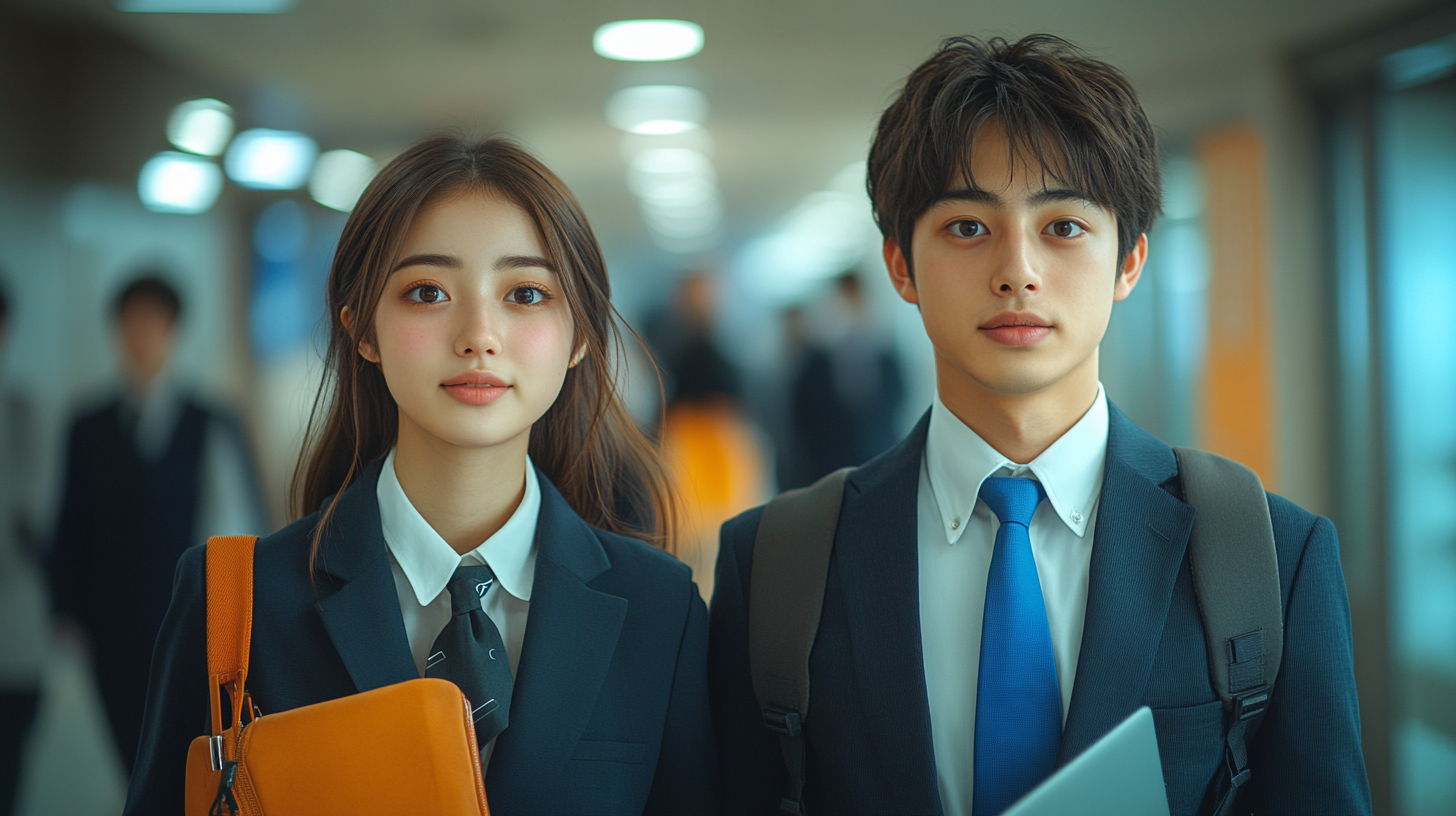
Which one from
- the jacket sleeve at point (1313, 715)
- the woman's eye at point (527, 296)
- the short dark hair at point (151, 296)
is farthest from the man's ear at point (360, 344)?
the short dark hair at point (151, 296)

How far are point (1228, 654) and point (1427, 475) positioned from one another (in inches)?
162

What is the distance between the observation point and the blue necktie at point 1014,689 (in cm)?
130

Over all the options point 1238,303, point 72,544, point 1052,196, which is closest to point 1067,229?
point 1052,196

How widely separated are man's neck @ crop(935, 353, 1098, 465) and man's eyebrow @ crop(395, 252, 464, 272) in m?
0.74

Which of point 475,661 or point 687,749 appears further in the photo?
point 687,749

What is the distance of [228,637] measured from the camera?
51.1 inches

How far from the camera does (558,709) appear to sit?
1.36m

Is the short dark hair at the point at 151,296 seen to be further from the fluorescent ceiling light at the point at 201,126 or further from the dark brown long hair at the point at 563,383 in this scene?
the dark brown long hair at the point at 563,383

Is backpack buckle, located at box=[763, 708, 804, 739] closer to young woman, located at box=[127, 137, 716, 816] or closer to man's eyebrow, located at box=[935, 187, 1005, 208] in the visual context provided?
young woman, located at box=[127, 137, 716, 816]

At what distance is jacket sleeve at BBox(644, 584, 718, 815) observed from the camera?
1448 millimetres

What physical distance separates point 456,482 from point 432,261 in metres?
0.32

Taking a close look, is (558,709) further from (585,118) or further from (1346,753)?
(585,118)

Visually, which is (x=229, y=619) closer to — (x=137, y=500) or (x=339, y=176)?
(x=137, y=500)

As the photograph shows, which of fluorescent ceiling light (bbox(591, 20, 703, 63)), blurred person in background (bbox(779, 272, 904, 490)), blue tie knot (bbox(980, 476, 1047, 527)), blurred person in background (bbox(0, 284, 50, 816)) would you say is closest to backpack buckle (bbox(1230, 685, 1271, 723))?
blue tie knot (bbox(980, 476, 1047, 527))
